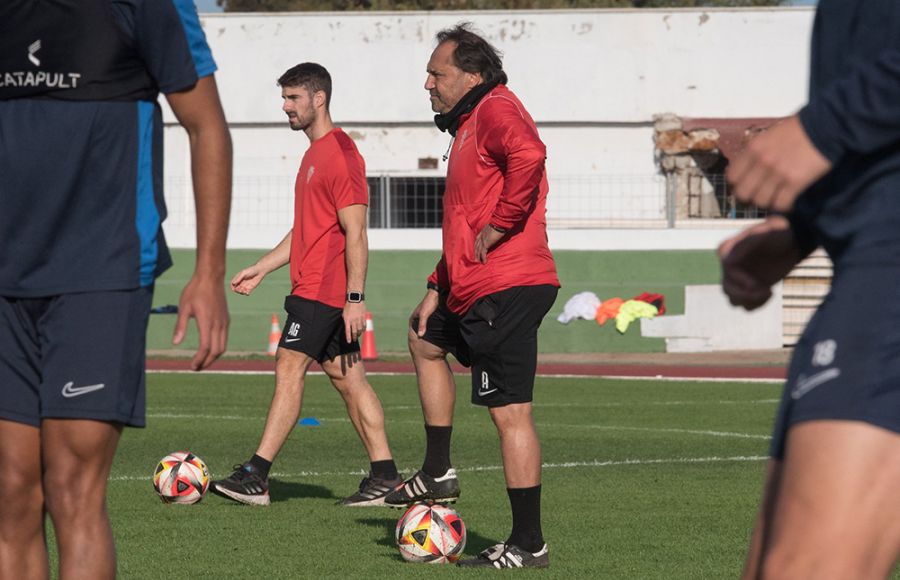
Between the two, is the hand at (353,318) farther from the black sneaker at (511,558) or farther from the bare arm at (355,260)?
the black sneaker at (511,558)

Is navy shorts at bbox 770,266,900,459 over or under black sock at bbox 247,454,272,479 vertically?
over

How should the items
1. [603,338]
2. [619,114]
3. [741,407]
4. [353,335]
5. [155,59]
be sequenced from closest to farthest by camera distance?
[155,59] → [353,335] → [741,407] → [603,338] → [619,114]

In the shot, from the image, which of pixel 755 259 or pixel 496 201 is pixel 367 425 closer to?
pixel 496 201

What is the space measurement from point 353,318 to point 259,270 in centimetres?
77

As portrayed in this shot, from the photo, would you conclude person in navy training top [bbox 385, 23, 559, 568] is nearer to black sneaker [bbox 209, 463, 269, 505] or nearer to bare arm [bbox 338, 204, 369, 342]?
bare arm [bbox 338, 204, 369, 342]

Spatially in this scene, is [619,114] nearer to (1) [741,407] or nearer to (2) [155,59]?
(1) [741,407]

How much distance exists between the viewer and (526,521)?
7.15m

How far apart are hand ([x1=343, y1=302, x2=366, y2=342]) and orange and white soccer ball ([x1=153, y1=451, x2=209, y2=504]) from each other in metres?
1.14

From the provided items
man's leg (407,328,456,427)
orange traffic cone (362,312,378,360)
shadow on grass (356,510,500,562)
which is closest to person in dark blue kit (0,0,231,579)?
shadow on grass (356,510,500,562)

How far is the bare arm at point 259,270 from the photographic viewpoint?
30.8 ft

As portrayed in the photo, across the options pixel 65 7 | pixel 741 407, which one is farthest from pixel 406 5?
pixel 65 7

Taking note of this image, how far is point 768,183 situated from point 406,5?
58.8 metres

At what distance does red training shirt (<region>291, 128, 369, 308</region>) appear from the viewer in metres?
9.49

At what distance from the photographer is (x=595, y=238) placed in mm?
29125
